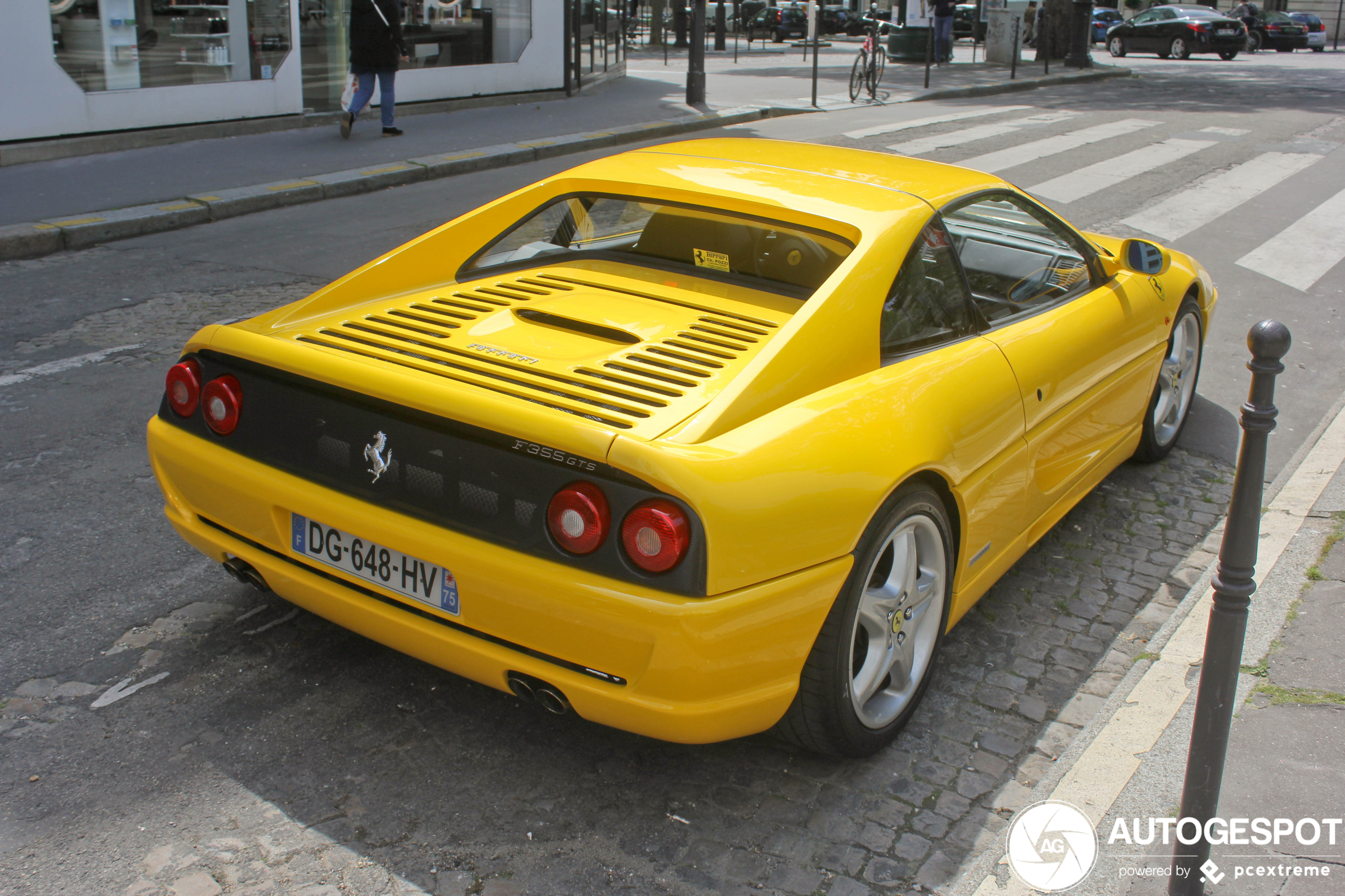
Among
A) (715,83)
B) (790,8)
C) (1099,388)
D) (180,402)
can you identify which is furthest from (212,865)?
(790,8)

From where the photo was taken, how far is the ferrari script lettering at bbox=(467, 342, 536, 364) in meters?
2.90

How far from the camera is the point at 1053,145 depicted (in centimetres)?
1412

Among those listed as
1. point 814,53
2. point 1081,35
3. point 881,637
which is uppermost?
point 1081,35

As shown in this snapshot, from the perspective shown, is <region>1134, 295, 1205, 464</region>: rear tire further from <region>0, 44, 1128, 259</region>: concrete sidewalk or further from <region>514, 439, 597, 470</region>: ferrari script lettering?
<region>0, 44, 1128, 259</region>: concrete sidewalk

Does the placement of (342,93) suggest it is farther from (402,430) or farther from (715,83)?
(402,430)

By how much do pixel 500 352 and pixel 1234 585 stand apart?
5.70 feet

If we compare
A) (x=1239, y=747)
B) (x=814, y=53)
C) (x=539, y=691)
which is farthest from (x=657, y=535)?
(x=814, y=53)

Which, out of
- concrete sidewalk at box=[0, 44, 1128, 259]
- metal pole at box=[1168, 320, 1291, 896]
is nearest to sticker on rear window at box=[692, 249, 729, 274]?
metal pole at box=[1168, 320, 1291, 896]

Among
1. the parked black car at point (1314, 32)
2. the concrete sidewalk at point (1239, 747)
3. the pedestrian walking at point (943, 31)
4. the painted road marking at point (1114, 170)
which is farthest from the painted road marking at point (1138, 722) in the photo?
the parked black car at point (1314, 32)

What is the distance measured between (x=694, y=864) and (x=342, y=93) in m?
12.9

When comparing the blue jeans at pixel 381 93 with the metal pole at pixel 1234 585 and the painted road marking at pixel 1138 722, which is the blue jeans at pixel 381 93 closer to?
the painted road marking at pixel 1138 722

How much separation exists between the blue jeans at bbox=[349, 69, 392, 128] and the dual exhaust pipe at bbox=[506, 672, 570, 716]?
1189cm

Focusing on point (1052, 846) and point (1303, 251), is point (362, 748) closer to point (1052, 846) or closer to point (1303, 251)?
point (1052, 846)

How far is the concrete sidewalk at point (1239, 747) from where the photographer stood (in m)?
2.55
